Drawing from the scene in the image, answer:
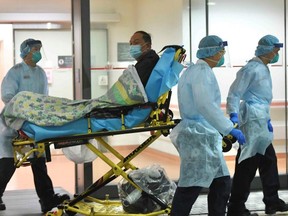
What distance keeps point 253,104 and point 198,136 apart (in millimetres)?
944

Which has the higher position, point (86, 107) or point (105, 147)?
point (86, 107)

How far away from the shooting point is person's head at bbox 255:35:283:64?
4.45 m

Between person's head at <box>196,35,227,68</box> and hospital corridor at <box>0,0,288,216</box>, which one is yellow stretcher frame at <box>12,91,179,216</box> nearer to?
hospital corridor at <box>0,0,288,216</box>

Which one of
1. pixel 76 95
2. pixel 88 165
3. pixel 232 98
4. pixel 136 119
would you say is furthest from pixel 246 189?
pixel 76 95

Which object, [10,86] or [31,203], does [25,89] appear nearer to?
[10,86]

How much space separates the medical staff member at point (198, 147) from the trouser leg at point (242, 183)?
669mm

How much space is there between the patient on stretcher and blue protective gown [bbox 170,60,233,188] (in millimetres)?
288

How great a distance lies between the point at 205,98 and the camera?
3.47m

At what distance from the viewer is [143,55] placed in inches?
165

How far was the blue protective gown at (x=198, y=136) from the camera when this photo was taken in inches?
141

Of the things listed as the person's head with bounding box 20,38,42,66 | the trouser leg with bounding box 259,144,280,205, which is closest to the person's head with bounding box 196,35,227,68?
the trouser leg with bounding box 259,144,280,205

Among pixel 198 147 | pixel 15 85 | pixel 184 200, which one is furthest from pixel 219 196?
pixel 15 85

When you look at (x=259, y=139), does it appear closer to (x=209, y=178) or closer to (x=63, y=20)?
(x=209, y=178)

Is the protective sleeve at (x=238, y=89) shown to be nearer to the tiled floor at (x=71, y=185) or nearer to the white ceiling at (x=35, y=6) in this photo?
the tiled floor at (x=71, y=185)
